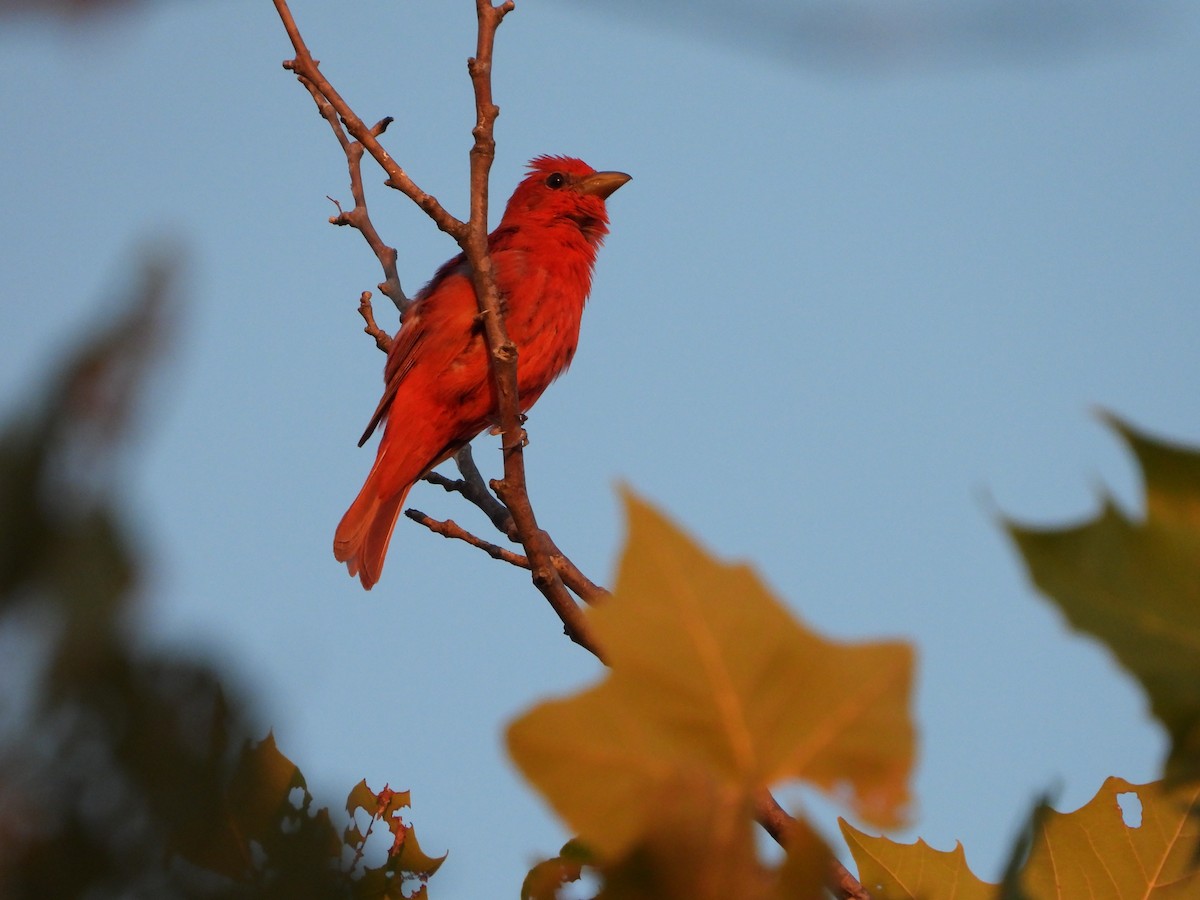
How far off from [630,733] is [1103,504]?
426 millimetres

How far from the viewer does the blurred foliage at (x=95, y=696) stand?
813mm

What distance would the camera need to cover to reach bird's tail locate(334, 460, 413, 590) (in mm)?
6535

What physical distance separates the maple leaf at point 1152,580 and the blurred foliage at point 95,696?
660 mm

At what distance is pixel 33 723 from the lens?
0.85 m

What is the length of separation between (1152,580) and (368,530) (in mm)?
5700

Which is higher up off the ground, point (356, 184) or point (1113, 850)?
point (356, 184)

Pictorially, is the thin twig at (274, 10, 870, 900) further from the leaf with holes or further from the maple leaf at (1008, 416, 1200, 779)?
the maple leaf at (1008, 416, 1200, 779)

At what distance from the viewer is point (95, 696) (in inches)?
34.0

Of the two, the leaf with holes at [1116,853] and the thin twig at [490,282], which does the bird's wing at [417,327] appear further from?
the leaf with holes at [1116,853]

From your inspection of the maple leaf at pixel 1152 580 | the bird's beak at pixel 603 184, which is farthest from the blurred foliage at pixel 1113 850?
the bird's beak at pixel 603 184

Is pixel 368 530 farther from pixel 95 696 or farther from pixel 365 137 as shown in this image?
pixel 95 696

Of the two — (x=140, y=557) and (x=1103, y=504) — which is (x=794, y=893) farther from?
(x=140, y=557)

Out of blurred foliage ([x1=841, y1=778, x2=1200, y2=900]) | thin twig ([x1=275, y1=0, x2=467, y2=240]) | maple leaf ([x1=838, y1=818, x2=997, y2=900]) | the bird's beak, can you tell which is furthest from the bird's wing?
blurred foliage ([x1=841, y1=778, x2=1200, y2=900])

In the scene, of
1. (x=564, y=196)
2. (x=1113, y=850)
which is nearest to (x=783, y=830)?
(x=1113, y=850)
